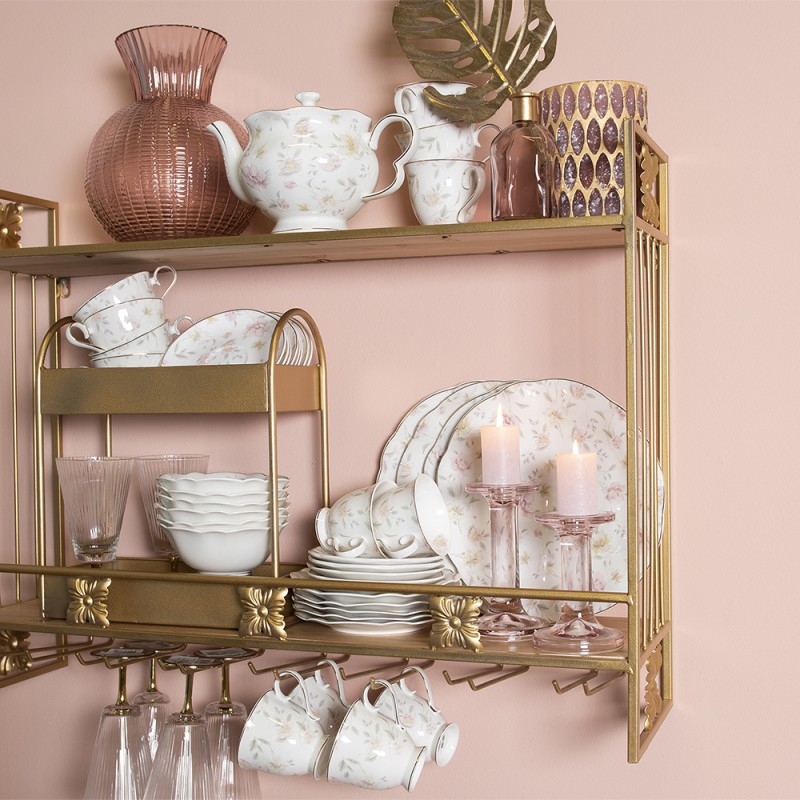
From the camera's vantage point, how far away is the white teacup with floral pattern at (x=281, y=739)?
3.78 feet

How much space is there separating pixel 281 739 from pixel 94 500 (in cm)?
34

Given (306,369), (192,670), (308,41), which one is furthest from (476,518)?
(308,41)

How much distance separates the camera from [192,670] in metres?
1.21

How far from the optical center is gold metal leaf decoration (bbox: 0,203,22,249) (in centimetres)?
139

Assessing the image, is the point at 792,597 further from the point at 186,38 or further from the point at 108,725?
the point at 186,38

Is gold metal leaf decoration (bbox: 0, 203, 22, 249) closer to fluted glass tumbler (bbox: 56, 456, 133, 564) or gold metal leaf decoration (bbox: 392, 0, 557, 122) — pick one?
fluted glass tumbler (bbox: 56, 456, 133, 564)

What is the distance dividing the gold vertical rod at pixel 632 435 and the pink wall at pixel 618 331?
20 cm

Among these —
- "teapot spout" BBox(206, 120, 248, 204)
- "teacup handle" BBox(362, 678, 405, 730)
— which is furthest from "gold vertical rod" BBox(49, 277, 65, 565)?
"teacup handle" BBox(362, 678, 405, 730)

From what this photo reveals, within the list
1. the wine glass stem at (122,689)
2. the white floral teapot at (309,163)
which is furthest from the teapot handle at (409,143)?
the wine glass stem at (122,689)

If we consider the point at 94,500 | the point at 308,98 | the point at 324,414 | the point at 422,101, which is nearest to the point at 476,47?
the point at 422,101

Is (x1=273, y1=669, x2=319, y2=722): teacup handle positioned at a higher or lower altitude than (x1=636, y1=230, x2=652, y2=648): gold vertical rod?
lower

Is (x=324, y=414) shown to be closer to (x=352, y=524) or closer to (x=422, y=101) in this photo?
(x=352, y=524)

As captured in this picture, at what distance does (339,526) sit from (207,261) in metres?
0.36

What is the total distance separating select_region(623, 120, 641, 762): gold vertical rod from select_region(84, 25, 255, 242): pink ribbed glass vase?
1.56ft
